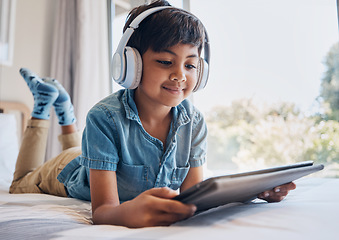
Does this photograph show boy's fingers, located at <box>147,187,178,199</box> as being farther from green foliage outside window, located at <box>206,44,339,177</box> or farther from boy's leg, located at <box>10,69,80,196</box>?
green foliage outside window, located at <box>206,44,339,177</box>

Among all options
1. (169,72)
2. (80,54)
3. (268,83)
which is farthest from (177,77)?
(268,83)

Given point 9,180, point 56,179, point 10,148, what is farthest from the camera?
point 10,148

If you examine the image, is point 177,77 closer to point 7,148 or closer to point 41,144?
point 41,144

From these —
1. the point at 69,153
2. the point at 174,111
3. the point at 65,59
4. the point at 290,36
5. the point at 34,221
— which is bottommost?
the point at 34,221

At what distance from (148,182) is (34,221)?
35 cm

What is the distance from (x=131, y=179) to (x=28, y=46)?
2.14 m

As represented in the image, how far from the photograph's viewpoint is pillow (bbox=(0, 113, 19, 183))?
1665 millimetres

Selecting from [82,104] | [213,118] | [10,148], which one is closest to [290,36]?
[213,118]

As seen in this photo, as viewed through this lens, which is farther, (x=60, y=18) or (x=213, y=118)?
(x=213, y=118)

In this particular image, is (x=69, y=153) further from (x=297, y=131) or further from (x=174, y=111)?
(x=297, y=131)

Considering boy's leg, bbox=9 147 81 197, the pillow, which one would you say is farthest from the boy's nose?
the pillow

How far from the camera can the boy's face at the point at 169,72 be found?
2.53ft

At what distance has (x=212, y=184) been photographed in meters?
0.38

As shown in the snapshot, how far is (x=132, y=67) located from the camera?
755mm
